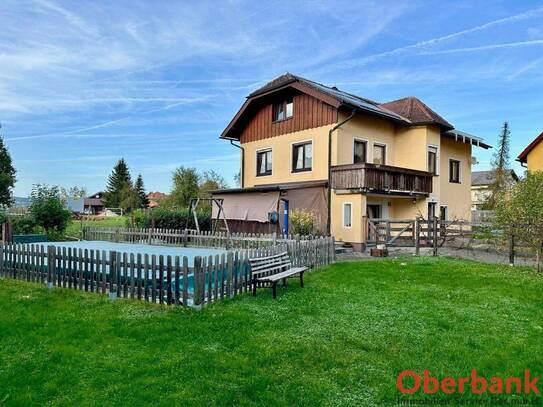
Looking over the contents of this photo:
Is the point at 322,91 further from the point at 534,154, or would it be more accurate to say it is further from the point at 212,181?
the point at 212,181

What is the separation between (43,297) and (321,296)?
5.83 meters

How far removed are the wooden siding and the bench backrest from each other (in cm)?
1129

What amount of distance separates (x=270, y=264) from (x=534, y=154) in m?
27.5

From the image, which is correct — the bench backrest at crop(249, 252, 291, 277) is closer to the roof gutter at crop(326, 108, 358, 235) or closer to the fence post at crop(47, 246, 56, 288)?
the fence post at crop(47, 246, 56, 288)

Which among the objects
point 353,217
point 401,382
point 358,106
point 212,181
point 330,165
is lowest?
point 401,382

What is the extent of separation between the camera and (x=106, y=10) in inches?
584

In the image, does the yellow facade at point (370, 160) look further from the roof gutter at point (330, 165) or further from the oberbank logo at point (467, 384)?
the oberbank logo at point (467, 384)

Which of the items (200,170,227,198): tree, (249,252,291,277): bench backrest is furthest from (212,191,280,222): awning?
(200,170,227,198): tree

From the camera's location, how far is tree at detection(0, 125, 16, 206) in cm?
3397

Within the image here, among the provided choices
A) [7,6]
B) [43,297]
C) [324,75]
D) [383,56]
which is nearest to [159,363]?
[43,297]

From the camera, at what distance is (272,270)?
343 inches

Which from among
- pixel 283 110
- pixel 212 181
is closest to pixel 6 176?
pixel 212 181

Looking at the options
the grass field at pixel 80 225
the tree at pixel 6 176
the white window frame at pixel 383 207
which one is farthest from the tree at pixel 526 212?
the tree at pixel 6 176

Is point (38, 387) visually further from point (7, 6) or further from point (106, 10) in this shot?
point (106, 10)
